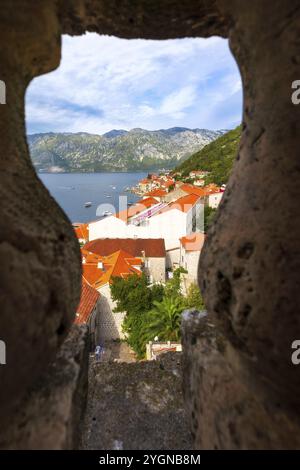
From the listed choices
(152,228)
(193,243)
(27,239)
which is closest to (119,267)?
(193,243)

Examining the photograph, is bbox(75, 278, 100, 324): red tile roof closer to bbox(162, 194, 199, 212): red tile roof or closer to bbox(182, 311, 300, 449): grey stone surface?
bbox(182, 311, 300, 449): grey stone surface

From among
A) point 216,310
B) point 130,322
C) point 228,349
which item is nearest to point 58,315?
point 216,310

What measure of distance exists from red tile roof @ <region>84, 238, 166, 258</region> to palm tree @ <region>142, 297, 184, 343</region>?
8.36 m

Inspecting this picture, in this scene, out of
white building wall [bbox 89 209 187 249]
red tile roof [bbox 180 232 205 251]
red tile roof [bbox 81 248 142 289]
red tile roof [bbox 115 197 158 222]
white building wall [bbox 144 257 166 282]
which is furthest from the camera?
red tile roof [bbox 115 197 158 222]

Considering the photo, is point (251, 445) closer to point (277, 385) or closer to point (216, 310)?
point (277, 385)

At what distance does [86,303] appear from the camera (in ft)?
43.0

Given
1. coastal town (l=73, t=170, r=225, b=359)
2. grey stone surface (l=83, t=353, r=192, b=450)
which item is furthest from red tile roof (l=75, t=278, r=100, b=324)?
grey stone surface (l=83, t=353, r=192, b=450)

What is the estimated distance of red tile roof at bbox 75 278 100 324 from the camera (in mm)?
11830

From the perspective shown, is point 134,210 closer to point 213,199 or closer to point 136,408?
point 213,199

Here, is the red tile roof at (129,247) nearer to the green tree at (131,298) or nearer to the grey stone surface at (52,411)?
Result: the green tree at (131,298)

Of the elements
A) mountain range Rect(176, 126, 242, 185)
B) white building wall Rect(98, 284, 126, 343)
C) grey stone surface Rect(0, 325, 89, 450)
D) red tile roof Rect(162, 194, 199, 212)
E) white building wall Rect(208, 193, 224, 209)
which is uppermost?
mountain range Rect(176, 126, 242, 185)

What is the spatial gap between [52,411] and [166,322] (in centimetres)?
1069

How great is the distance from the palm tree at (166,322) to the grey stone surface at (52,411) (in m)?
9.83

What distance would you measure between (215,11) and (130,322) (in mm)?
14480
